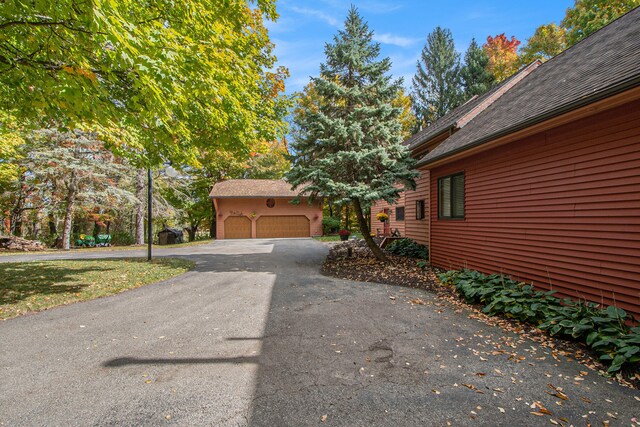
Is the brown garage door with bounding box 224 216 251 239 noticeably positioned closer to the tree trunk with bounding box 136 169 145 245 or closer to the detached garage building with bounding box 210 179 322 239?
the detached garage building with bounding box 210 179 322 239

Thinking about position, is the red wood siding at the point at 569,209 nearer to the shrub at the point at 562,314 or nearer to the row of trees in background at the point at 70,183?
the shrub at the point at 562,314

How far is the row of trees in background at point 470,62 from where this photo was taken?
771 inches

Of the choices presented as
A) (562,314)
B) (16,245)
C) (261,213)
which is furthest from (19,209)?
(562,314)

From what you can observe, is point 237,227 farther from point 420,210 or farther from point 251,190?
point 420,210

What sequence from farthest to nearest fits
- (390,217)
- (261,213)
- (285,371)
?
(261,213) → (390,217) → (285,371)

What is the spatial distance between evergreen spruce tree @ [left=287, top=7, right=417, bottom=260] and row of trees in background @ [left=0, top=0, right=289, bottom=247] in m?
1.66

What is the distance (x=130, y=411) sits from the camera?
2.36 metres

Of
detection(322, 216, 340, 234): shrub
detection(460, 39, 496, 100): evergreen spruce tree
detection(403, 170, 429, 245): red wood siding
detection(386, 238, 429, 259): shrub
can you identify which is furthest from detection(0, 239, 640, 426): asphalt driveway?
detection(460, 39, 496, 100): evergreen spruce tree

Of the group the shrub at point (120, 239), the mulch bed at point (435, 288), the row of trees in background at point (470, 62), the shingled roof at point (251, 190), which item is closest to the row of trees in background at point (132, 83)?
the mulch bed at point (435, 288)

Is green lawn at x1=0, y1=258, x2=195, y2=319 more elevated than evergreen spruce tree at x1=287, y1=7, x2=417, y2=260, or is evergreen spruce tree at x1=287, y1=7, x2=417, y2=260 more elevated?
evergreen spruce tree at x1=287, y1=7, x2=417, y2=260

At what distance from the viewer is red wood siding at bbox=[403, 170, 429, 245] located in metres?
10.5

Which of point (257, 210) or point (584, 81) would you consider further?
point (257, 210)

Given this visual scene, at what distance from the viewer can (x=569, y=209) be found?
4.68 metres

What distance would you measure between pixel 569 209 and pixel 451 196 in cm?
361
